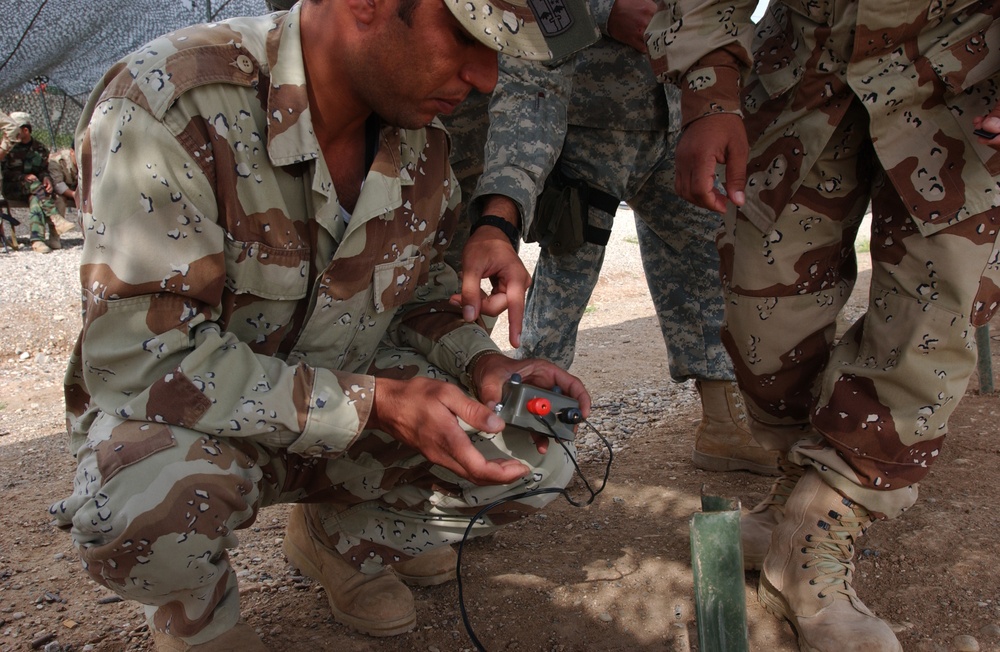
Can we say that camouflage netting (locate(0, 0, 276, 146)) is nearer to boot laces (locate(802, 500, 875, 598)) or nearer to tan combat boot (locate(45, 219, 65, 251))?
tan combat boot (locate(45, 219, 65, 251))

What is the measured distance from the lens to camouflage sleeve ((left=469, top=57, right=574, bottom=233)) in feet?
7.86

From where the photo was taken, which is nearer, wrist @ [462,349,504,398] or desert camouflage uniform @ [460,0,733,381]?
wrist @ [462,349,504,398]

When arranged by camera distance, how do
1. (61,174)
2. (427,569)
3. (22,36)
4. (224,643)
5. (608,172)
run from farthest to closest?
1. (61,174)
2. (22,36)
3. (608,172)
4. (427,569)
5. (224,643)

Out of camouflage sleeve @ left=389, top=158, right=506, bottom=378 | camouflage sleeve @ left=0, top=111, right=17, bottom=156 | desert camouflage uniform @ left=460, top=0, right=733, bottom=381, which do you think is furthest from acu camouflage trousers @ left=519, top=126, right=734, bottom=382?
camouflage sleeve @ left=0, top=111, right=17, bottom=156

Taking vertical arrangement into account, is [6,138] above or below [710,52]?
below

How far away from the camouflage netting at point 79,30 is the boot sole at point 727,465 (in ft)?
29.3

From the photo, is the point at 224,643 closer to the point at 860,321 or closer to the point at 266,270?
the point at 266,270

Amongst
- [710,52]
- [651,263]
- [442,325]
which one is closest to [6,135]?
[651,263]

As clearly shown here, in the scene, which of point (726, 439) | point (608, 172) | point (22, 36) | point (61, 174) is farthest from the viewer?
point (61, 174)

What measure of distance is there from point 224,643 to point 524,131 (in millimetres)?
1629

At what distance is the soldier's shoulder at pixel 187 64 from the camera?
5.41 feet

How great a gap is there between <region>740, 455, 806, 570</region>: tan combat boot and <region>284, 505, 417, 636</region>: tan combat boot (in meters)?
0.95

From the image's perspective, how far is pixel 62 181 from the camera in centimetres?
1227

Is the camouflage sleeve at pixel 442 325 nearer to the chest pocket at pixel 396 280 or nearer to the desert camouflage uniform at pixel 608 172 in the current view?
the chest pocket at pixel 396 280
